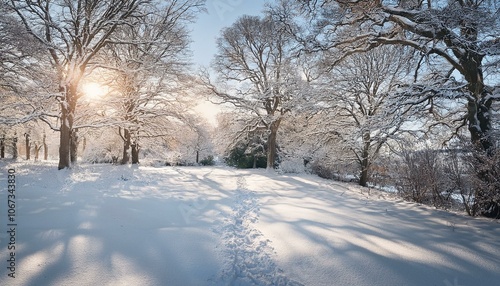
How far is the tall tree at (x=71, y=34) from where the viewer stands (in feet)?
34.2

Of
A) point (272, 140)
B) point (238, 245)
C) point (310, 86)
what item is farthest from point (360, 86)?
point (238, 245)

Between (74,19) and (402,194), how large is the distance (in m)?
14.6

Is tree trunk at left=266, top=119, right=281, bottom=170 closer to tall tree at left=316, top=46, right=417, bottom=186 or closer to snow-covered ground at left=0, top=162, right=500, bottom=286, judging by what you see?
tall tree at left=316, top=46, right=417, bottom=186

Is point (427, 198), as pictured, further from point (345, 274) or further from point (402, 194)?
point (345, 274)

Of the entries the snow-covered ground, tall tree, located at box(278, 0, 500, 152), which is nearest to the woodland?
tall tree, located at box(278, 0, 500, 152)

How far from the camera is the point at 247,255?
11.5 ft

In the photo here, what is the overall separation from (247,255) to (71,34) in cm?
1257

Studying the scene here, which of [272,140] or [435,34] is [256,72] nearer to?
[272,140]

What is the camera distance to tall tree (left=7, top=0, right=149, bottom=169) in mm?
10422

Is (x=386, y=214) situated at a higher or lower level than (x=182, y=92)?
lower

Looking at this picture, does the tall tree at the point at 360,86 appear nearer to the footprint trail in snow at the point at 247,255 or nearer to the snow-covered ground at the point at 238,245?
the snow-covered ground at the point at 238,245

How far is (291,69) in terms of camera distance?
1449 cm

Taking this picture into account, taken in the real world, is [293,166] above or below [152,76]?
below

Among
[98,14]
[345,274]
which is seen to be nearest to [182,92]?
[98,14]
